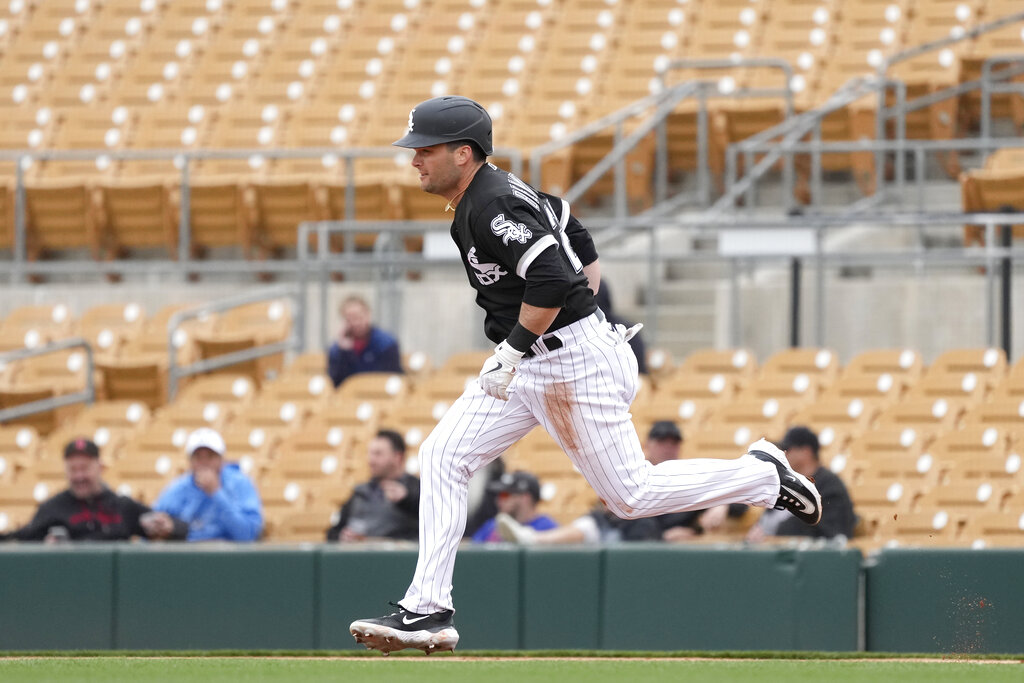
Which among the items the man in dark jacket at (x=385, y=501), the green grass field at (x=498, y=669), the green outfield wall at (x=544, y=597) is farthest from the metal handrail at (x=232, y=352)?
the green grass field at (x=498, y=669)

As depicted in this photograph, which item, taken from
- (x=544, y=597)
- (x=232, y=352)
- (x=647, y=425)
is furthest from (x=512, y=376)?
(x=232, y=352)

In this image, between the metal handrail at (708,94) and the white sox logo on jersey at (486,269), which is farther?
the metal handrail at (708,94)

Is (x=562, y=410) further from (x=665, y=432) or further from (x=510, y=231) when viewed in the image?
(x=665, y=432)

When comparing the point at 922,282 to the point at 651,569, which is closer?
the point at 651,569

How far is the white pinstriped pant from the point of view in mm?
5422

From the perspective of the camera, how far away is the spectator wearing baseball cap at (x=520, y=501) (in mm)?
8445

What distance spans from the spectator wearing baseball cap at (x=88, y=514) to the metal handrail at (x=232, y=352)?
131 inches

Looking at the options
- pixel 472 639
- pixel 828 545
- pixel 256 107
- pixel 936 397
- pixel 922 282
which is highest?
pixel 256 107

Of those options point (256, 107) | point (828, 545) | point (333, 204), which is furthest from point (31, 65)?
point (828, 545)

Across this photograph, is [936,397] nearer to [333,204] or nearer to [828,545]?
[828,545]

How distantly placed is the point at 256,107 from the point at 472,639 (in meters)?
9.37

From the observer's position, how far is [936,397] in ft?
31.6

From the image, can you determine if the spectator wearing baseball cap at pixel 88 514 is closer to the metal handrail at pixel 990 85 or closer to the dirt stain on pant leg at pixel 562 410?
the dirt stain on pant leg at pixel 562 410

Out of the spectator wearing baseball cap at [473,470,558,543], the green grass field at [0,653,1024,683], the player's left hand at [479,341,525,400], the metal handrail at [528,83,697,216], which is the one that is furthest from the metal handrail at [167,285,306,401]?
the player's left hand at [479,341,525,400]
